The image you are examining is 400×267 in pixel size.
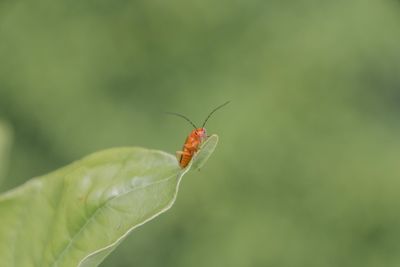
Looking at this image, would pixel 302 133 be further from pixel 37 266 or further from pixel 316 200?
pixel 37 266

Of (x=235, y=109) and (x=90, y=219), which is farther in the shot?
(x=235, y=109)

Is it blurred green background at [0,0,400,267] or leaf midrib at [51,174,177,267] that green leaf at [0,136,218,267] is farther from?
blurred green background at [0,0,400,267]

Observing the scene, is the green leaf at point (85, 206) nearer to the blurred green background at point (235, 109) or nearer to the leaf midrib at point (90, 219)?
the leaf midrib at point (90, 219)

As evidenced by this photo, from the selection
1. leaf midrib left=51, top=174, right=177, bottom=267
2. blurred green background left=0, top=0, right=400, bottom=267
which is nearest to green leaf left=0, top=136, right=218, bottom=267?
leaf midrib left=51, top=174, right=177, bottom=267

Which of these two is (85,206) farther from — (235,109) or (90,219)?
(235,109)

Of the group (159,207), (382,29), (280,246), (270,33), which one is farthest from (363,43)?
(159,207)

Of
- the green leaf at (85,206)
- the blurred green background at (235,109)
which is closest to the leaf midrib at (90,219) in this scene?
the green leaf at (85,206)

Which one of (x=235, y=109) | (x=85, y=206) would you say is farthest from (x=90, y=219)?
(x=235, y=109)
